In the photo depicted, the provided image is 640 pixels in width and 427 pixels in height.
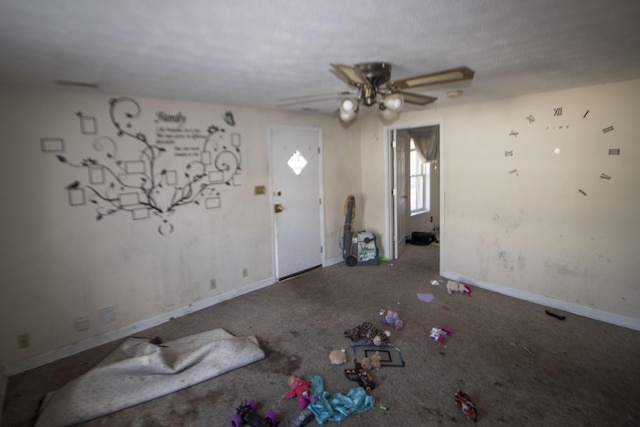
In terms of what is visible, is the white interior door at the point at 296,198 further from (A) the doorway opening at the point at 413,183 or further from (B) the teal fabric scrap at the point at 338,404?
(B) the teal fabric scrap at the point at 338,404

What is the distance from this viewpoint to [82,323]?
2834 mm

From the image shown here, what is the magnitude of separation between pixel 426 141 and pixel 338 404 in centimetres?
533

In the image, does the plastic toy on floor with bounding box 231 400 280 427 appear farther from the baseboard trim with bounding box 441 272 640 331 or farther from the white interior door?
the baseboard trim with bounding box 441 272 640 331

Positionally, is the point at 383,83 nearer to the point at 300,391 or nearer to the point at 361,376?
the point at 361,376

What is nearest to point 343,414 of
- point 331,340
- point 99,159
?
point 331,340

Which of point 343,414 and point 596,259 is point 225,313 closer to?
point 343,414

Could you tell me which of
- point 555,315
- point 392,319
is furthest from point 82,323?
point 555,315

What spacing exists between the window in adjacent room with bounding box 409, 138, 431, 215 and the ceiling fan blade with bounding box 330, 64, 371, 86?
452 cm

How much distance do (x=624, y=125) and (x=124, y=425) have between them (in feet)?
14.9

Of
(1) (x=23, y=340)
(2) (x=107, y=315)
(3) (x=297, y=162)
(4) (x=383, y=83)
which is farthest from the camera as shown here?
(3) (x=297, y=162)

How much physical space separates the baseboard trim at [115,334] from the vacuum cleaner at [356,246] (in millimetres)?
1484

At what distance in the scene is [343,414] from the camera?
2.04 m

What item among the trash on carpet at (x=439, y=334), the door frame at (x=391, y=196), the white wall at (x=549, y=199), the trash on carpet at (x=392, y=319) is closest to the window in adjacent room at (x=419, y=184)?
the door frame at (x=391, y=196)

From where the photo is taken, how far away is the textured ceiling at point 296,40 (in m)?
1.41
